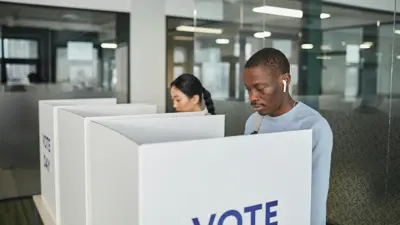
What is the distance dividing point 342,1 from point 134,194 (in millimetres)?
2274

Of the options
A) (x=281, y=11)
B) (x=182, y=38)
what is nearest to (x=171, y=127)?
(x=281, y=11)

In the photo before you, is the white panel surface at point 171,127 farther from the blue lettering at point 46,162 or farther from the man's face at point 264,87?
the blue lettering at point 46,162

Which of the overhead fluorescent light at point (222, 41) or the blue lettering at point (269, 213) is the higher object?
the overhead fluorescent light at point (222, 41)

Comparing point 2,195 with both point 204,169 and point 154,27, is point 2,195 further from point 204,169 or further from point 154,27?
point 204,169

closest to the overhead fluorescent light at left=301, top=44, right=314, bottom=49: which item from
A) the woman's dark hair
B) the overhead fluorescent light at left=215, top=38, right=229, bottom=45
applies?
the woman's dark hair

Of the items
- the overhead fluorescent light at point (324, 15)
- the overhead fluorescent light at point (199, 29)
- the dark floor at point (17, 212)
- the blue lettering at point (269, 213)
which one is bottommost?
the dark floor at point (17, 212)

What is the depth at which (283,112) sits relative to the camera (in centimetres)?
112

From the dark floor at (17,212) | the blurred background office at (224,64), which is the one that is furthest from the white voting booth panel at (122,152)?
the dark floor at (17,212)

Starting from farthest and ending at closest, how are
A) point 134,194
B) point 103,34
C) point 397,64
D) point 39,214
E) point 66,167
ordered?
1. point 103,34
2. point 397,64
3. point 39,214
4. point 66,167
5. point 134,194

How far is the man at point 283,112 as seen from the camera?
37.8 inches

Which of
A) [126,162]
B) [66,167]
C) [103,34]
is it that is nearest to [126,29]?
[103,34]

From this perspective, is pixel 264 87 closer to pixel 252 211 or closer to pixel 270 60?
pixel 270 60

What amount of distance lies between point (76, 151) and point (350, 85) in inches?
74.5

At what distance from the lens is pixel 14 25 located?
374 cm
